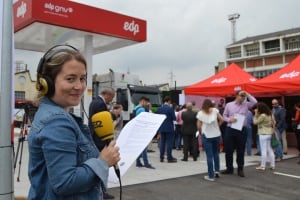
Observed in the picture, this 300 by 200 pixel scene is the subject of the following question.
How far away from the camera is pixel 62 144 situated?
1458 millimetres

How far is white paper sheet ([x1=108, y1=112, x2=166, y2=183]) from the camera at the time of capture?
6.70 ft

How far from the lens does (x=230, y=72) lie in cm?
1371

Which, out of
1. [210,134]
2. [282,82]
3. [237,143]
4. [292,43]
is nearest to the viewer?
[210,134]

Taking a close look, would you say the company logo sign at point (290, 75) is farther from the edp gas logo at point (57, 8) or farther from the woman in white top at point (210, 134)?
the edp gas logo at point (57, 8)

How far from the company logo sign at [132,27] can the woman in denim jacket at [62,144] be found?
881 centimetres

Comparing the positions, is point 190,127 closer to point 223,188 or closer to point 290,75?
point 290,75

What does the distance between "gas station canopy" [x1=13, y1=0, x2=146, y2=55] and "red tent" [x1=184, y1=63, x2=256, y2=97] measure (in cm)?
380

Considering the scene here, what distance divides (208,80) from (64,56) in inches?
506

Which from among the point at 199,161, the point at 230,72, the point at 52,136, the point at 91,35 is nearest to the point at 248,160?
the point at 199,161

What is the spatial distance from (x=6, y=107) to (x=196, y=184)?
5.30m

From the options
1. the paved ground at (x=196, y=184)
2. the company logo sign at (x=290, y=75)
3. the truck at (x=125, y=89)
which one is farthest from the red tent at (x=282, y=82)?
the truck at (x=125, y=89)

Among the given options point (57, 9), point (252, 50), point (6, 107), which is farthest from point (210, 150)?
point (252, 50)

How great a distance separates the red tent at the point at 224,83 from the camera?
41.9 feet

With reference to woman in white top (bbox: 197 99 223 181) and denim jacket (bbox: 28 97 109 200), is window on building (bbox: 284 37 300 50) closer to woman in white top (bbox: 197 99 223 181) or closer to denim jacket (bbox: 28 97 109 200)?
woman in white top (bbox: 197 99 223 181)
